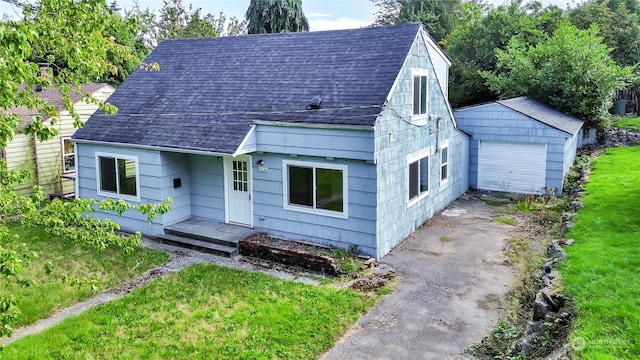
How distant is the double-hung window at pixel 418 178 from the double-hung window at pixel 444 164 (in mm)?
1546

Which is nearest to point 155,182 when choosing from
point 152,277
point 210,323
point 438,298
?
point 152,277

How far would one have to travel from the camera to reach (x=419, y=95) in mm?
13070

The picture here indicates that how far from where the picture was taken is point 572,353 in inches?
224

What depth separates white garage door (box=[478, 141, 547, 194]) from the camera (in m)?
16.9

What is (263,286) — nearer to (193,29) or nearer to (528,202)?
(528,202)

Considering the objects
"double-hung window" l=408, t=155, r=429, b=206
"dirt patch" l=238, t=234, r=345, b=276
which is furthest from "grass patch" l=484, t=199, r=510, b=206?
"dirt patch" l=238, t=234, r=345, b=276

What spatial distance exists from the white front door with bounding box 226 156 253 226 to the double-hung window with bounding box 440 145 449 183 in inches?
241

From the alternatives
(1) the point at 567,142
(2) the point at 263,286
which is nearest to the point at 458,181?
(1) the point at 567,142

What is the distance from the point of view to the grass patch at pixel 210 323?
740cm

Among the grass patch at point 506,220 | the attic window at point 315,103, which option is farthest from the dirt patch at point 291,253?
the grass patch at point 506,220

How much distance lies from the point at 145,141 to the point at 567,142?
1348 centimetres

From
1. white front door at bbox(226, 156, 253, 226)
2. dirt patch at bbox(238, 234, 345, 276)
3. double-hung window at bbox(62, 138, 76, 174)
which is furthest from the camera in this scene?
double-hung window at bbox(62, 138, 76, 174)

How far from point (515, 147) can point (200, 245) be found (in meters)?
11.3

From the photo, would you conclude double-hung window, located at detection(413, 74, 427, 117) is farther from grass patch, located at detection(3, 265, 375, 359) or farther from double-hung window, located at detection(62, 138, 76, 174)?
double-hung window, located at detection(62, 138, 76, 174)
